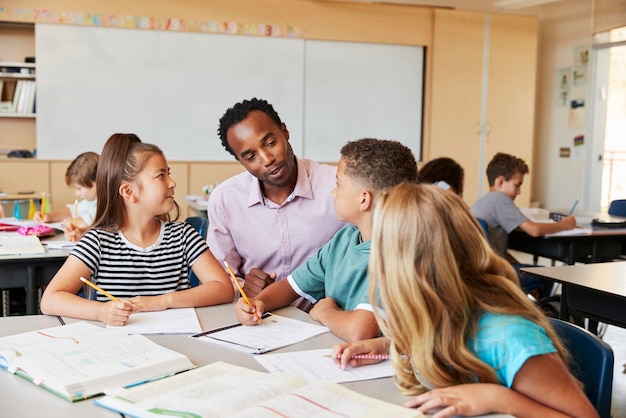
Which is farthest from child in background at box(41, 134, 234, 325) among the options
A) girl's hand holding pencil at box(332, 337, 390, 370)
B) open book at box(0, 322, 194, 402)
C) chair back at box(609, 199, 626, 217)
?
chair back at box(609, 199, 626, 217)

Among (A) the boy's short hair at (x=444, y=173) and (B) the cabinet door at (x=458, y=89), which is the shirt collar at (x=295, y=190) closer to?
(A) the boy's short hair at (x=444, y=173)

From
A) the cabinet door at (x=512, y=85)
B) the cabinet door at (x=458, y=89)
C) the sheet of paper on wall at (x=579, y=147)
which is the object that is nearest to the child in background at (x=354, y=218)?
the cabinet door at (x=458, y=89)

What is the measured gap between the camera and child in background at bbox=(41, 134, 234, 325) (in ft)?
6.11

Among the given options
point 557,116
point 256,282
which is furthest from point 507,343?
point 557,116


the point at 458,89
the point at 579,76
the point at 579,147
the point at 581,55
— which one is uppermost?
the point at 581,55

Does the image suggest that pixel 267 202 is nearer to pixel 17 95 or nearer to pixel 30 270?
pixel 30 270

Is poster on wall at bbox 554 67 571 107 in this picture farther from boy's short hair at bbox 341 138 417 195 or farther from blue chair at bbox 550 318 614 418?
blue chair at bbox 550 318 614 418

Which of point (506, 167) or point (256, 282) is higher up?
point (506, 167)

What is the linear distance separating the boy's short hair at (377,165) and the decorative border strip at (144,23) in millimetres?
4937

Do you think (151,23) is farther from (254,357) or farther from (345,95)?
(254,357)

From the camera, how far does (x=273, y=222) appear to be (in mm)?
2254

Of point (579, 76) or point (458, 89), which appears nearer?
point (458, 89)

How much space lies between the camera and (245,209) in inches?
89.8

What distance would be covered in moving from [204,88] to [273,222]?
440 cm
